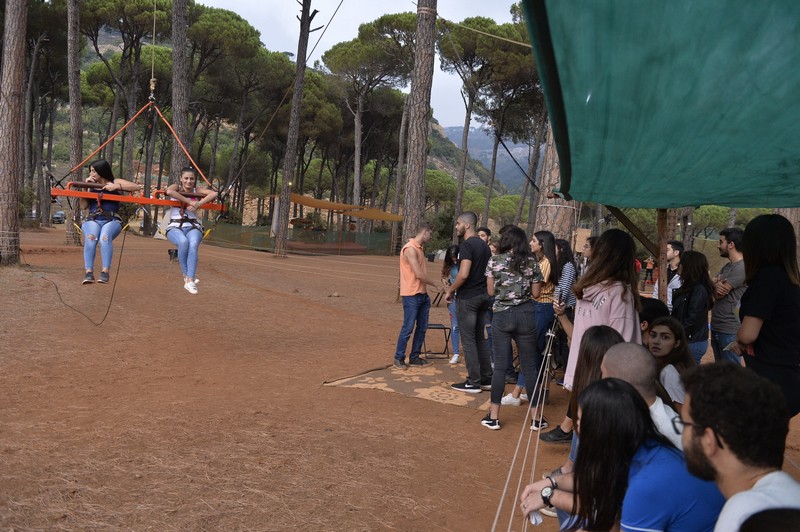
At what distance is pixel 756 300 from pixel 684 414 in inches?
69.3

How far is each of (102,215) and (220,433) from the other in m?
3.79

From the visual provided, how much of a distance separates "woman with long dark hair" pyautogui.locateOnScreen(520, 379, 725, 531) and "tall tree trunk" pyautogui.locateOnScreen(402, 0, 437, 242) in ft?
32.6

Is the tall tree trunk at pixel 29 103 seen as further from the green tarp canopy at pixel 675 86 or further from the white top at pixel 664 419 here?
the white top at pixel 664 419

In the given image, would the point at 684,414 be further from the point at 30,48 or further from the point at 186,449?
the point at 30,48

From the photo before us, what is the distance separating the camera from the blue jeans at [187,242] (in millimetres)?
7223

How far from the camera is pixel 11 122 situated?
431 inches

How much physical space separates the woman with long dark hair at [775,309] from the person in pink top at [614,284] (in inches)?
30.9

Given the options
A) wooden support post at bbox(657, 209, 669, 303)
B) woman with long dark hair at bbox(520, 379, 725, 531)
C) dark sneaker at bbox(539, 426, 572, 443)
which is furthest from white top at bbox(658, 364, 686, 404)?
dark sneaker at bbox(539, 426, 572, 443)

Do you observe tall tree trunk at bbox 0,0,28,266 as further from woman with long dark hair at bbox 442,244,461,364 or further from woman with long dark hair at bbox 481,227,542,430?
woman with long dark hair at bbox 481,227,542,430

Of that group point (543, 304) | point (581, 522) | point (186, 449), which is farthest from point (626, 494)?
point (543, 304)

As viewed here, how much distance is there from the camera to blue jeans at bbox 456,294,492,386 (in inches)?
239

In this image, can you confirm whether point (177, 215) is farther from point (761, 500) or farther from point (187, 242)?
point (761, 500)

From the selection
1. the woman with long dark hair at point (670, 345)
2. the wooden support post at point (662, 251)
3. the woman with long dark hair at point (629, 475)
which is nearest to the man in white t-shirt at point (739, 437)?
the woman with long dark hair at point (629, 475)

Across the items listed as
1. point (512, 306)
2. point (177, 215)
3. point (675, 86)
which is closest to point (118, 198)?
point (177, 215)
